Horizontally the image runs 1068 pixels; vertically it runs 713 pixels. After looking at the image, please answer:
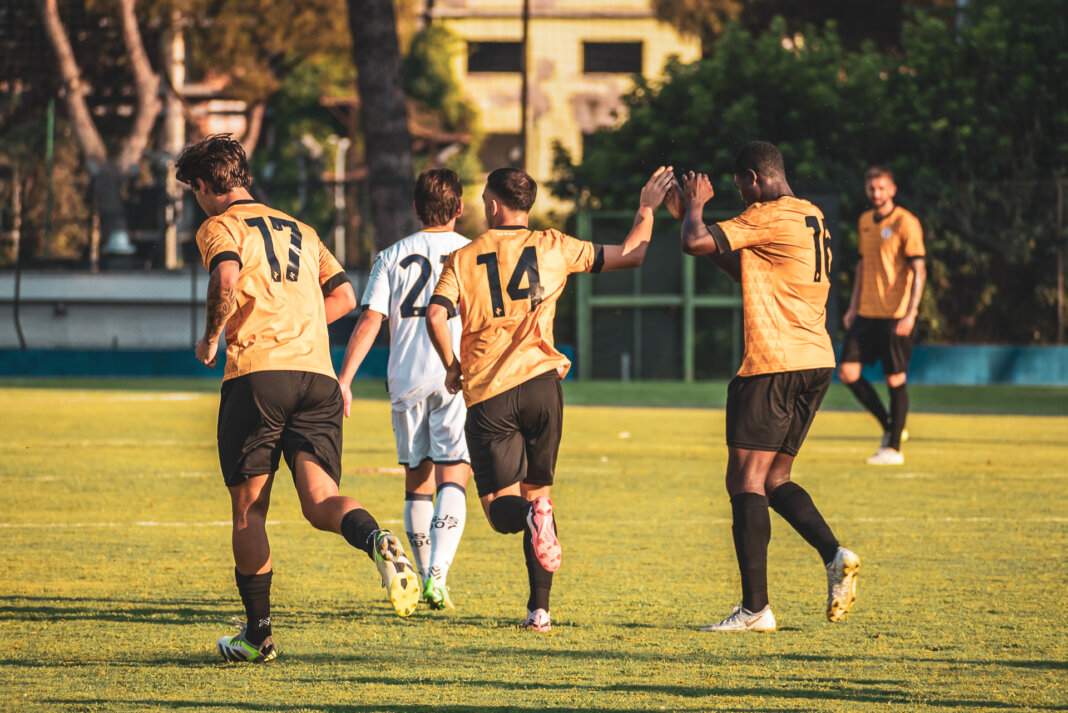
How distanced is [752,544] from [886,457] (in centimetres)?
668

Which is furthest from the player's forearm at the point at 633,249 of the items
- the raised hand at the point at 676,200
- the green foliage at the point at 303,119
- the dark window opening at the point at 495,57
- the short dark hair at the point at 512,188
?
the dark window opening at the point at 495,57

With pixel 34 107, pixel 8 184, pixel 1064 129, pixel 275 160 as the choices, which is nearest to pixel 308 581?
pixel 1064 129

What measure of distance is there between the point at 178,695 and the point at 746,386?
2.53m

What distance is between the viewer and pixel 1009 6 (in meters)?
27.9

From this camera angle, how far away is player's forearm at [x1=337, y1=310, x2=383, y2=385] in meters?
6.69

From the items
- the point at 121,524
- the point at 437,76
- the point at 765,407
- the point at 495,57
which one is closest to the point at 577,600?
the point at 765,407

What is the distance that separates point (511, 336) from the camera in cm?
614

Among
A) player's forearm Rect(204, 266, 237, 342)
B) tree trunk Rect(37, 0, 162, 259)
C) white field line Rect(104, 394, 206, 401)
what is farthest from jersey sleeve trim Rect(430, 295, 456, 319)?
tree trunk Rect(37, 0, 162, 259)

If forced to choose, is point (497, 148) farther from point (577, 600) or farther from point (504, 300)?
point (504, 300)

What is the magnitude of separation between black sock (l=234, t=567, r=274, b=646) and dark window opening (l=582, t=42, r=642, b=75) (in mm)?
50478

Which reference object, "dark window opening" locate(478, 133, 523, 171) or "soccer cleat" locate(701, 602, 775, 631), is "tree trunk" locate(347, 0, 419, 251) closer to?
"soccer cleat" locate(701, 602, 775, 631)

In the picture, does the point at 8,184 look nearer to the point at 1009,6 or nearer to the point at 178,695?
the point at 1009,6

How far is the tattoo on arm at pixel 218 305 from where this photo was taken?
17.1ft

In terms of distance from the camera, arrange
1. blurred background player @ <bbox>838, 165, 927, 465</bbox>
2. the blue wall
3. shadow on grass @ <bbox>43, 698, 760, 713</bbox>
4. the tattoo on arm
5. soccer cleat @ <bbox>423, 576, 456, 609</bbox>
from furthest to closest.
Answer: the blue wall → blurred background player @ <bbox>838, 165, 927, 465</bbox> → soccer cleat @ <bbox>423, 576, 456, 609</bbox> → the tattoo on arm → shadow on grass @ <bbox>43, 698, 760, 713</bbox>
